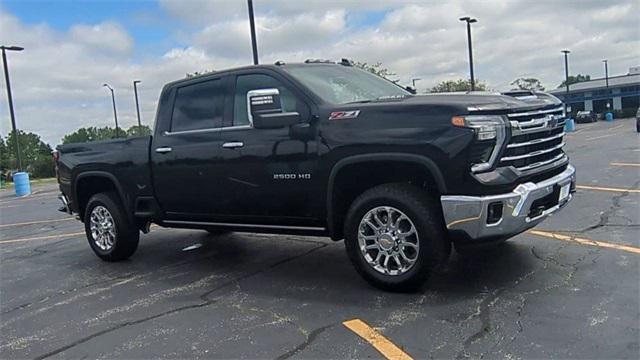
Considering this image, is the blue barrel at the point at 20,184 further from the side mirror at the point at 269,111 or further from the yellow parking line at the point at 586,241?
the yellow parking line at the point at 586,241

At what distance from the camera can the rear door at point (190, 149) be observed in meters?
5.78

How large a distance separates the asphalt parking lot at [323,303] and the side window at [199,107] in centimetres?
157

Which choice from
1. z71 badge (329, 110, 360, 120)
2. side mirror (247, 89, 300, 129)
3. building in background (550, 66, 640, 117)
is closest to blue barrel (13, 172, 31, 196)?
side mirror (247, 89, 300, 129)

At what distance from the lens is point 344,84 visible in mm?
5559

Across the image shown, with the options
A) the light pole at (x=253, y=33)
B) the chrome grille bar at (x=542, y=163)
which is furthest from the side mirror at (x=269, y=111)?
the light pole at (x=253, y=33)

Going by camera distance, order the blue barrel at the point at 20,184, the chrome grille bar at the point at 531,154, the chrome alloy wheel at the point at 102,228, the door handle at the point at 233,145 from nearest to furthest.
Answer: the chrome grille bar at the point at 531,154 < the door handle at the point at 233,145 < the chrome alloy wheel at the point at 102,228 < the blue barrel at the point at 20,184

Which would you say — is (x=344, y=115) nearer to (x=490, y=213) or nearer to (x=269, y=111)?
(x=269, y=111)

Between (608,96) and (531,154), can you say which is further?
(608,96)

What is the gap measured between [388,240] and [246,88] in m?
2.12

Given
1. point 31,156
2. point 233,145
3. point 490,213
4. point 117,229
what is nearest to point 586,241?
point 490,213

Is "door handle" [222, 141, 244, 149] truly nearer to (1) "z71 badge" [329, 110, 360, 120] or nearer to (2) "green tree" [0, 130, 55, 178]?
(1) "z71 badge" [329, 110, 360, 120]

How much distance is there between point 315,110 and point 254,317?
1.80 metres

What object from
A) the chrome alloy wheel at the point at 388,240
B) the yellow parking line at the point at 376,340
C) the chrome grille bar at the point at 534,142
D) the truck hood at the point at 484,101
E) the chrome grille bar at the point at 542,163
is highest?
the truck hood at the point at 484,101

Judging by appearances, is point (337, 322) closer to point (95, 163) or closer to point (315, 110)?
point (315, 110)
